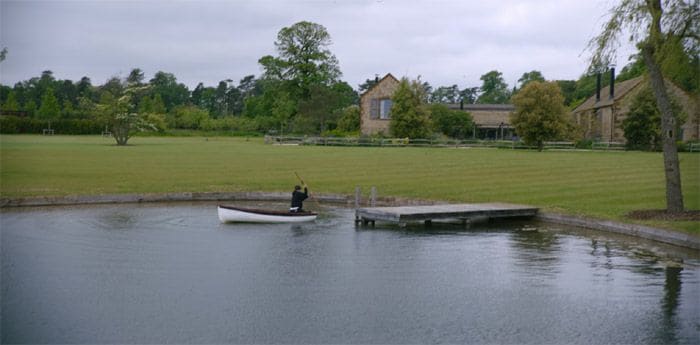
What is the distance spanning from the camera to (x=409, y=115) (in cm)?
6631

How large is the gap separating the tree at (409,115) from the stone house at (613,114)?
18.0 metres

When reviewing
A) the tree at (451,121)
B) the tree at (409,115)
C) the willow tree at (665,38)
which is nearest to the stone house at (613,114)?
the tree at (451,121)

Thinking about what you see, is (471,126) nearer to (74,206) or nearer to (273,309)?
(74,206)

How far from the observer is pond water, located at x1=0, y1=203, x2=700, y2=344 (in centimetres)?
1008

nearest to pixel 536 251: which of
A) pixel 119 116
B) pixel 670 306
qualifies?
pixel 670 306

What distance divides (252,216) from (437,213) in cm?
548

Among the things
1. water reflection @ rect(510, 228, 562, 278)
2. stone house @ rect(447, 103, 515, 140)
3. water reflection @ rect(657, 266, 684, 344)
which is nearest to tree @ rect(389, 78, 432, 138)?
stone house @ rect(447, 103, 515, 140)

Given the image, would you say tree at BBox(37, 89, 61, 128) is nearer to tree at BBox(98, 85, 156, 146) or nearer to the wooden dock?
tree at BBox(98, 85, 156, 146)

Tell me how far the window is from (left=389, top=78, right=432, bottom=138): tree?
23.6 feet

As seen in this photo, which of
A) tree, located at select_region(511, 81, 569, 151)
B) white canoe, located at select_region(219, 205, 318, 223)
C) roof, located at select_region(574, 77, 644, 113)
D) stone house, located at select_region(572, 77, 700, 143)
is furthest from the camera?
roof, located at select_region(574, 77, 644, 113)

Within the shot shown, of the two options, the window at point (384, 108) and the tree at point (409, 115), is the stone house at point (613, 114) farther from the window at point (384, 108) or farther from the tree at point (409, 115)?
the window at point (384, 108)

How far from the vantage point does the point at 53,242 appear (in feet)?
54.5

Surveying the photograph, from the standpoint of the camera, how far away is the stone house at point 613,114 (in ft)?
204

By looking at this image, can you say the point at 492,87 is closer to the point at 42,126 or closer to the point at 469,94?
the point at 469,94
